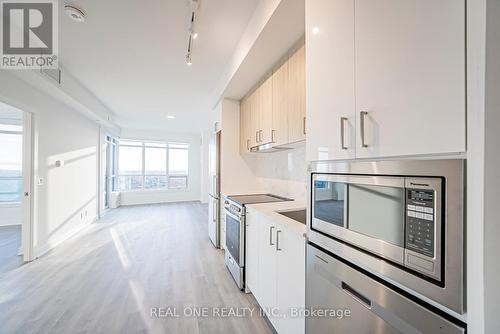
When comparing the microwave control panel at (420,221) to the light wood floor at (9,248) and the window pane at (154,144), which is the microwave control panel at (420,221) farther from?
the window pane at (154,144)

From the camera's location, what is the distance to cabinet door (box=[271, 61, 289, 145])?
6.72 ft

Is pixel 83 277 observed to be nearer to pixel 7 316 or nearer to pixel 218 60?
pixel 7 316

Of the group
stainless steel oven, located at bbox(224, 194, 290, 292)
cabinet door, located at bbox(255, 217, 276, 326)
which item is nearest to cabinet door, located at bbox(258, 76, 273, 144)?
stainless steel oven, located at bbox(224, 194, 290, 292)

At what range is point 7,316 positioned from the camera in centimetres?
189

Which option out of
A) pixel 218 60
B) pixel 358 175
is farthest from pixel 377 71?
pixel 218 60

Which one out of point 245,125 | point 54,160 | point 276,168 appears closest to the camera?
point 276,168

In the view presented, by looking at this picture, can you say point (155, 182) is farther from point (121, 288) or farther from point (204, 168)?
point (121, 288)

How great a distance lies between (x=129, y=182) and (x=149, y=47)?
6310 millimetres

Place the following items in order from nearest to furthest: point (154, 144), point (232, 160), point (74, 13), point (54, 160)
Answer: point (74, 13) → point (232, 160) → point (54, 160) → point (154, 144)

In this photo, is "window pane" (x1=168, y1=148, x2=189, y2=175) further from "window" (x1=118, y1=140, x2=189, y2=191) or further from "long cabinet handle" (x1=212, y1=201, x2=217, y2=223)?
"long cabinet handle" (x1=212, y1=201, x2=217, y2=223)

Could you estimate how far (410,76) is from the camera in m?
0.72

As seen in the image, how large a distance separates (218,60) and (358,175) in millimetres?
2519

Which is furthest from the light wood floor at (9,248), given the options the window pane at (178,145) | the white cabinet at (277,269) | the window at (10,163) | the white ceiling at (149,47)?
the window pane at (178,145)

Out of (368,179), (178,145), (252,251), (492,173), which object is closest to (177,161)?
(178,145)
